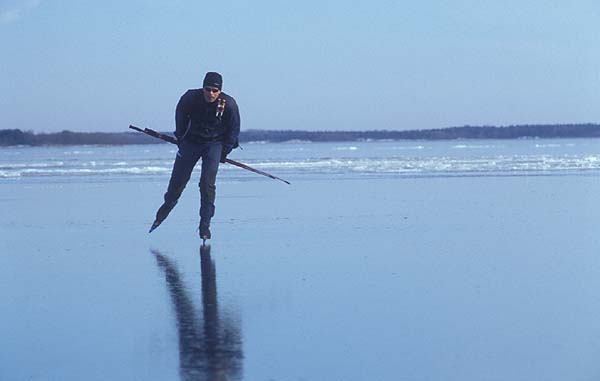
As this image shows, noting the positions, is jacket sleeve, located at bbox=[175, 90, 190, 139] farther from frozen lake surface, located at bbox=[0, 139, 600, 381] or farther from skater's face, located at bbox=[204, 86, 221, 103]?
frozen lake surface, located at bbox=[0, 139, 600, 381]

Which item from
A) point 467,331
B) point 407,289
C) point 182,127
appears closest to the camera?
point 467,331

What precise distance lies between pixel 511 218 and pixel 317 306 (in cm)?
578

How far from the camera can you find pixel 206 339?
528 centimetres

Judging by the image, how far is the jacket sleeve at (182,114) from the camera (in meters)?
9.82

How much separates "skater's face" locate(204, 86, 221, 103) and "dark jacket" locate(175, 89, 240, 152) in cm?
6

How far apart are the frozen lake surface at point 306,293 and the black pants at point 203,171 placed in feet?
1.18

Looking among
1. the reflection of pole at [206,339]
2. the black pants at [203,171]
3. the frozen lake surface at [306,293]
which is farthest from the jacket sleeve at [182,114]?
the reflection of pole at [206,339]

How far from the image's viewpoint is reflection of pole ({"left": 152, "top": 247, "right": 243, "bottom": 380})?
455cm

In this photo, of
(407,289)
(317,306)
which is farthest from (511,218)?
(317,306)

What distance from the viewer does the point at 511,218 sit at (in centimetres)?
1148

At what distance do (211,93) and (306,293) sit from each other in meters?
3.46

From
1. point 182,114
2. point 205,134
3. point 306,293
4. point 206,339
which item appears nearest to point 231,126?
point 205,134

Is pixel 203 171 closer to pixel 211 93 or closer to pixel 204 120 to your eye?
pixel 204 120

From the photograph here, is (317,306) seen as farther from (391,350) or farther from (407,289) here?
(391,350)
